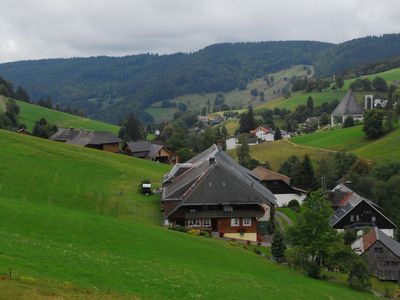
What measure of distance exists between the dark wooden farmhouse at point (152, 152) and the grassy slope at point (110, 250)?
47.4m

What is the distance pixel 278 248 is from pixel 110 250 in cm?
1483

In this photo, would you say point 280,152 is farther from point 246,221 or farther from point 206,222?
point 206,222

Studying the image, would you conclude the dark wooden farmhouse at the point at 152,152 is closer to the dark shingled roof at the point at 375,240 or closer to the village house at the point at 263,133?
the village house at the point at 263,133

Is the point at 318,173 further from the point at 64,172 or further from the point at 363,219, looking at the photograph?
the point at 64,172

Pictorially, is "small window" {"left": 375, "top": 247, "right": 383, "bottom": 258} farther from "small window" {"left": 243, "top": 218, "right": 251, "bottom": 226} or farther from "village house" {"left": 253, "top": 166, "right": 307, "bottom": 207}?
"village house" {"left": 253, "top": 166, "right": 307, "bottom": 207}

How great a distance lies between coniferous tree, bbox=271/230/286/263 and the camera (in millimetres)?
41906

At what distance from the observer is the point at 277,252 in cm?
4278

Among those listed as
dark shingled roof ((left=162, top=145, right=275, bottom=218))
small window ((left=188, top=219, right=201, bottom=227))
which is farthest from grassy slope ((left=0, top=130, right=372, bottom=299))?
dark shingled roof ((left=162, top=145, right=275, bottom=218))

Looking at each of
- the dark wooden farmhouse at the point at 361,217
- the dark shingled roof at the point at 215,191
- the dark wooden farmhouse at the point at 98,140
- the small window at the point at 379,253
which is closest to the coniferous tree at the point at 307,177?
the dark wooden farmhouse at the point at 361,217

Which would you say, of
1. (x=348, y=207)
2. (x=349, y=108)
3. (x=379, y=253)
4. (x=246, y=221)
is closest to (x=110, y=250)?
(x=246, y=221)

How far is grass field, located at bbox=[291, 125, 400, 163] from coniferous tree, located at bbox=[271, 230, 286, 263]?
67.9 meters

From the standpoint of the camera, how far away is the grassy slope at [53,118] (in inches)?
6826

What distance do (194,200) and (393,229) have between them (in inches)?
1291

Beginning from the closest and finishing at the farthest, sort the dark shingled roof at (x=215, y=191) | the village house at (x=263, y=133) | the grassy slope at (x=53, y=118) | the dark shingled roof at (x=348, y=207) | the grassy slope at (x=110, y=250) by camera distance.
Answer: the grassy slope at (x=110, y=250), the dark shingled roof at (x=215, y=191), the dark shingled roof at (x=348, y=207), the village house at (x=263, y=133), the grassy slope at (x=53, y=118)
